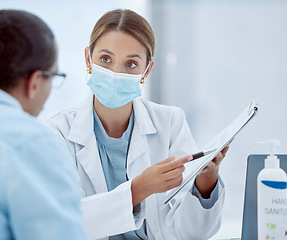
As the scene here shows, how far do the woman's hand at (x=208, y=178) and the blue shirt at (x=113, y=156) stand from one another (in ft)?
0.79

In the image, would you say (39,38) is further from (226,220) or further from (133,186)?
(226,220)

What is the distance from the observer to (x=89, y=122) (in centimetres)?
142

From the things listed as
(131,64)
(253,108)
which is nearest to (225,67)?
(131,64)

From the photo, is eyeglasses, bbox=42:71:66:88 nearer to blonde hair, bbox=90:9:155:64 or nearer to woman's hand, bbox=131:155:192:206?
woman's hand, bbox=131:155:192:206

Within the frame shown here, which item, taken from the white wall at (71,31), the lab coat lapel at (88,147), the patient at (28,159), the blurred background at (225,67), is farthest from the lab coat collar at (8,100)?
the blurred background at (225,67)

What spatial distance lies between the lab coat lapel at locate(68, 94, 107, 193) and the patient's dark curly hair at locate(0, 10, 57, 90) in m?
0.64

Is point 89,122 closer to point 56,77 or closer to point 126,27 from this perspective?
point 126,27

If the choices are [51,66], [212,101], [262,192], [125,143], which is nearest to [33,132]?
[51,66]

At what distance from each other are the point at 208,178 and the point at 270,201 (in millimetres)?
284

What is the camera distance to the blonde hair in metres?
1.41

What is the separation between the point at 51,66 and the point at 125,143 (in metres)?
0.71

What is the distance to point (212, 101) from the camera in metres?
2.60

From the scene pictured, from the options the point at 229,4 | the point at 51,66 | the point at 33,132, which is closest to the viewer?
the point at 33,132

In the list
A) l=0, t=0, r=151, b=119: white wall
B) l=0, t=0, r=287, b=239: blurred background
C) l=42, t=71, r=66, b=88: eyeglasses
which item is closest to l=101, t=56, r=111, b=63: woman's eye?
l=42, t=71, r=66, b=88: eyeglasses
